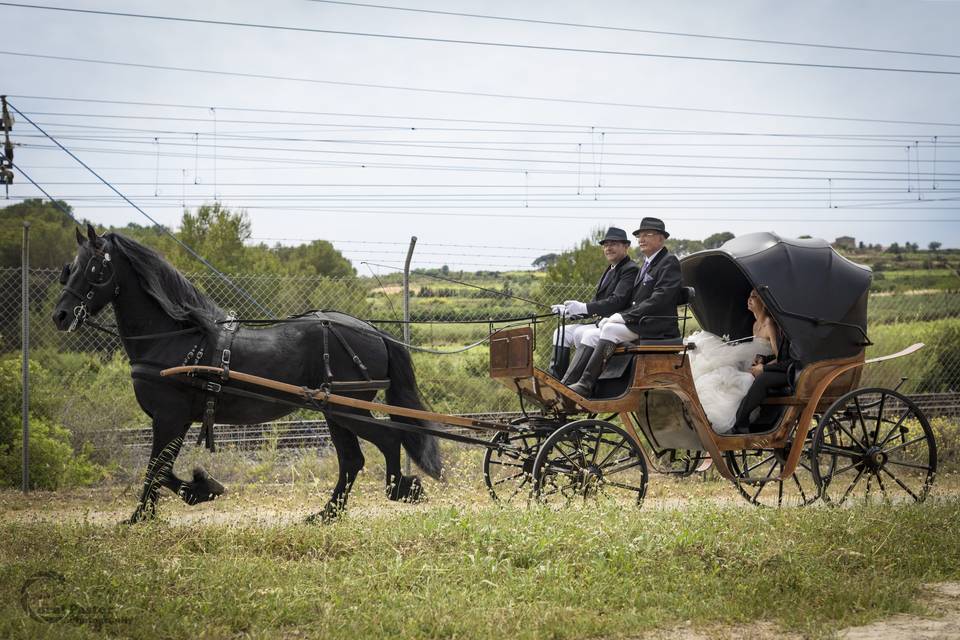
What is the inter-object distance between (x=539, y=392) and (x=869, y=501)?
2794mm

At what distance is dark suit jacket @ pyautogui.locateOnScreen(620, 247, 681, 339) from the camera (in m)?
7.32

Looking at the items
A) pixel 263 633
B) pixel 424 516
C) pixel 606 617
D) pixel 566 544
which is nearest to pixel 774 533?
pixel 566 544

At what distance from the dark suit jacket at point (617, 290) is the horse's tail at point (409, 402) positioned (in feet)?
5.65

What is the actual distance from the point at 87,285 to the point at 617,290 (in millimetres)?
A: 4369

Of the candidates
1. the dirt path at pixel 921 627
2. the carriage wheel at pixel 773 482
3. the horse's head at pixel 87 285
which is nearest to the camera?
the dirt path at pixel 921 627

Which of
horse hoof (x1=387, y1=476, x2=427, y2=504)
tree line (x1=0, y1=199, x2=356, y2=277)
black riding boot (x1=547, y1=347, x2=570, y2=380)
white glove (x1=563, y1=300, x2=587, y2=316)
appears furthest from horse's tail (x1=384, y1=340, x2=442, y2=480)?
tree line (x1=0, y1=199, x2=356, y2=277)

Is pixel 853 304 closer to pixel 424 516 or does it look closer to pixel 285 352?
pixel 424 516

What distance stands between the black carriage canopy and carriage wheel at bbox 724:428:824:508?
3.20 feet

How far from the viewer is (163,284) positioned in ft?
23.9

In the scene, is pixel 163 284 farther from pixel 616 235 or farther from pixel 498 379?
pixel 616 235

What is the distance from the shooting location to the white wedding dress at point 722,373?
25.3 ft

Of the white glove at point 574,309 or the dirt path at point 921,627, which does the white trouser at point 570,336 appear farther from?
the dirt path at point 921,627

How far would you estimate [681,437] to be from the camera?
7.90 meters

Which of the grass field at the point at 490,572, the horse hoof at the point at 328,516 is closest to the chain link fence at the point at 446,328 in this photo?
the horse hoof at the point at 328,516
